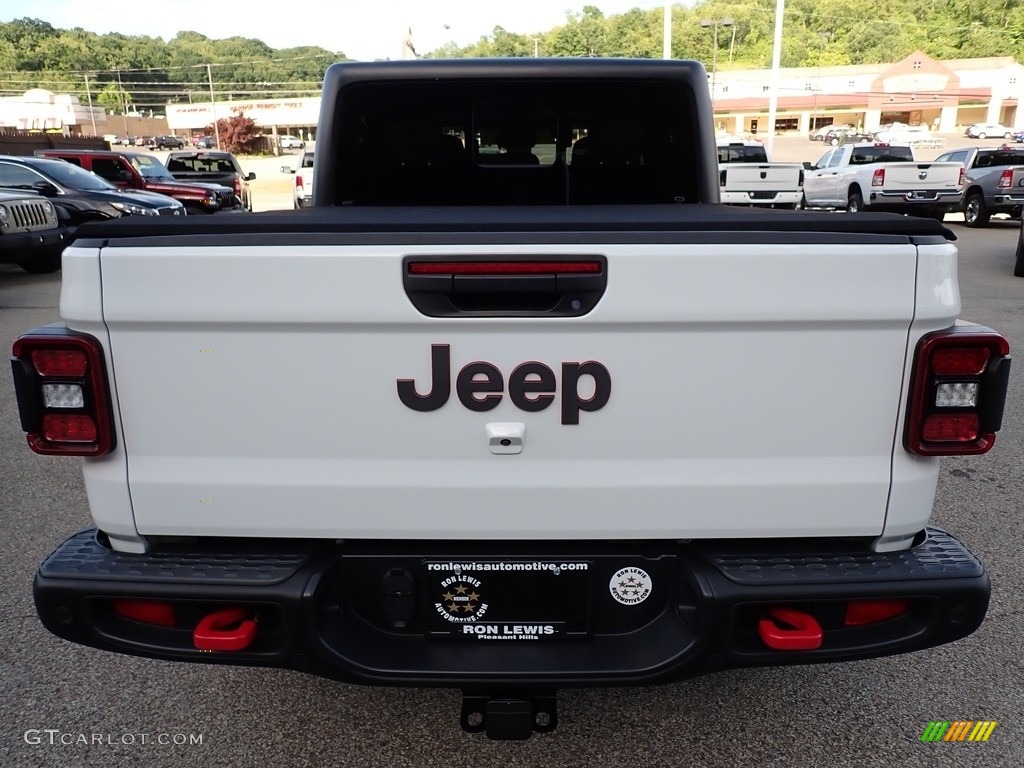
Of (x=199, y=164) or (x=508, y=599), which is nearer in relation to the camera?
(x=508, y=599)

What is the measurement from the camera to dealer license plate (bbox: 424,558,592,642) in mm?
1952

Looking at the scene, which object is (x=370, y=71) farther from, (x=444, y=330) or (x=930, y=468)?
(x=930, y=468)

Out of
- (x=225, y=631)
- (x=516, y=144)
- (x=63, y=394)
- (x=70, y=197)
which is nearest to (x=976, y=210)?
(x=516, y=144)

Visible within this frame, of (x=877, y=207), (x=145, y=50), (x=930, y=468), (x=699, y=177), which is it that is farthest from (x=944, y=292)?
(x=145, y=50)

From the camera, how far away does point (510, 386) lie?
5.94 ft

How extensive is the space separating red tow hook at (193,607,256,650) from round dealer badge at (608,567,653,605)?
0.89 m

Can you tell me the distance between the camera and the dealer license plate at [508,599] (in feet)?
6.40

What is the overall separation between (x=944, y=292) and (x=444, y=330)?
3.67 feet

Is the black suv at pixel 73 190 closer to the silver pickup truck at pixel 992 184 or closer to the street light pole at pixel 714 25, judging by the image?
the street light pole at pixel 714 25

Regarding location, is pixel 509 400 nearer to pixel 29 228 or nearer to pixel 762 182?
pixel 29 228

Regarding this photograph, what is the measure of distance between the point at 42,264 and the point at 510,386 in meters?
12.7

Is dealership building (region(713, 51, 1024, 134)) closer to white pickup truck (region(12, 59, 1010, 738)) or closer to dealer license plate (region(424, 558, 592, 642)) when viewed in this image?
white pickup truck (region(12, 59, 1010, 738))

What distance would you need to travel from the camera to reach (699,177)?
392 centimetres

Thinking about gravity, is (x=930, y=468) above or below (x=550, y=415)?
below
